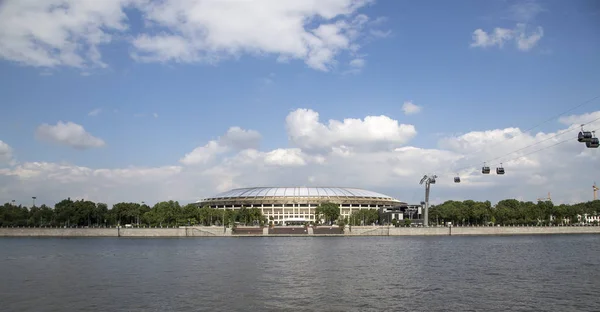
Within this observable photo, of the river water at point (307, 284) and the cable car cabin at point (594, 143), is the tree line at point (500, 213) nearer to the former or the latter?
the river water at point (307, 284)

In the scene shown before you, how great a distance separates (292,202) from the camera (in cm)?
17762

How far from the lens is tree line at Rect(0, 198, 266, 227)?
133 m

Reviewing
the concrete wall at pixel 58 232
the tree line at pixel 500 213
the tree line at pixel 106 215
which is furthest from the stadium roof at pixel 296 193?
the concrete wall at pixel 58 232

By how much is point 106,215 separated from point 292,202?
63.0 m

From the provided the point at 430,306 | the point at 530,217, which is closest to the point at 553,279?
the point at 430,306

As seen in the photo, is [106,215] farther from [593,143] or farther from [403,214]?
[593,143]

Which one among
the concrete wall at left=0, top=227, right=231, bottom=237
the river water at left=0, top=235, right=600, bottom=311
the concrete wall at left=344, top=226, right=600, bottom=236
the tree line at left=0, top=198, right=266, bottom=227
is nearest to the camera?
the river water at left=0, top=235, right=600, bottom=311

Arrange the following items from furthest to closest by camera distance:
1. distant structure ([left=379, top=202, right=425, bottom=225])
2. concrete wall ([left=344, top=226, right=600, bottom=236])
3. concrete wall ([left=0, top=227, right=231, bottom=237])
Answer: distant structure ([left=379, top=202, right=425, bottom=225])
concrete wall ([left=344, top=226, right=600, bottom=236])
concrete wall ([left=0, top=227, right=231, bottom=237])

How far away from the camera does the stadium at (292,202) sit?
178137 millimetres

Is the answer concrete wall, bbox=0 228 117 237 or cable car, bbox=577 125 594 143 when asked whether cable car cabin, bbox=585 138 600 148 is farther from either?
concrete wall, bbox=0 228 117 237

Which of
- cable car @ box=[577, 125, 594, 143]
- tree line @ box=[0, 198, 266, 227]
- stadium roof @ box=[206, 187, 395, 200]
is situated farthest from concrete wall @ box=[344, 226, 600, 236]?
cable car @ box=[577, 125, 594, 143]

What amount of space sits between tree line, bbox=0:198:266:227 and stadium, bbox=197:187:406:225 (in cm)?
2922

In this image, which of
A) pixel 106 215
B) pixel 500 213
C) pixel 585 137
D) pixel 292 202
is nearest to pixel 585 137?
pixel 585 137

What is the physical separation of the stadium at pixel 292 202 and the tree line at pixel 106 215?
95.9ft
